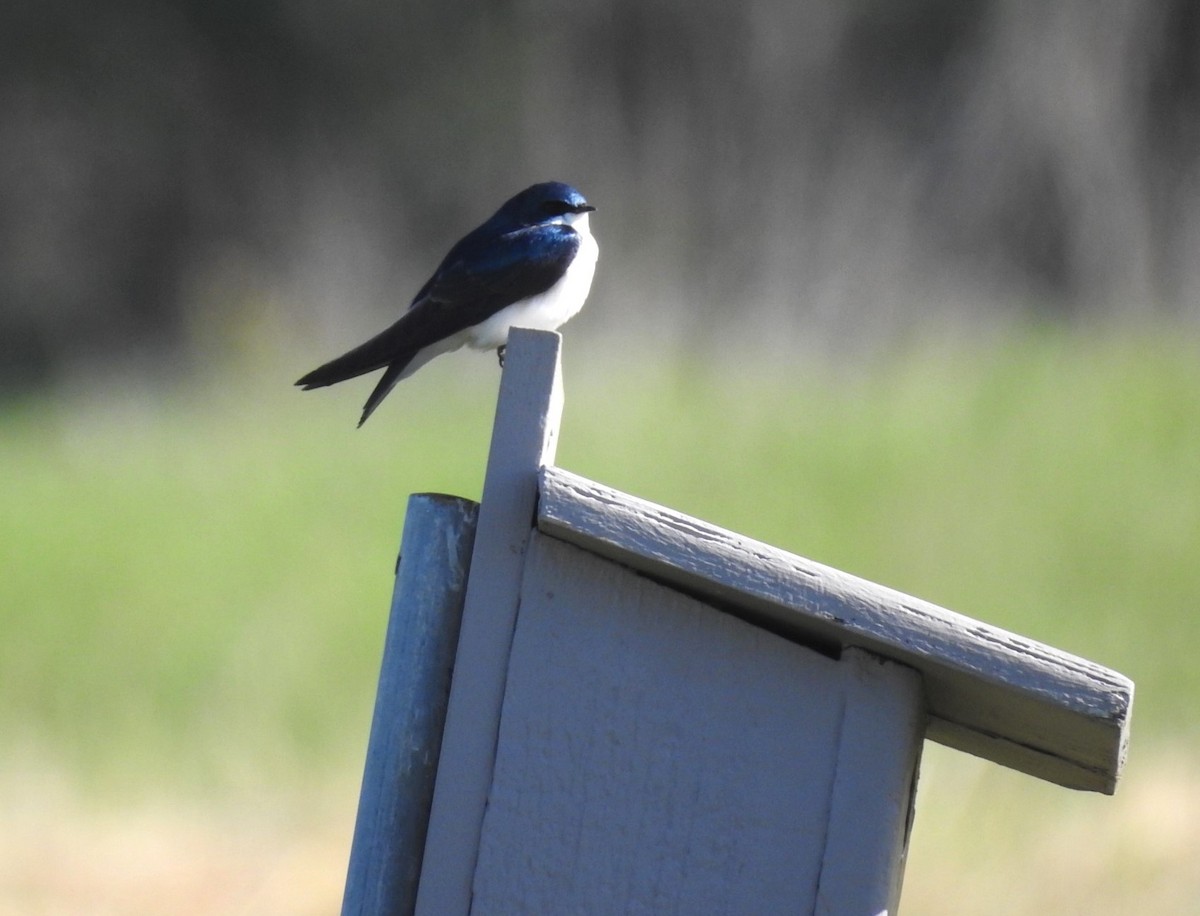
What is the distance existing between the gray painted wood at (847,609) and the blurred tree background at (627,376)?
2050mm

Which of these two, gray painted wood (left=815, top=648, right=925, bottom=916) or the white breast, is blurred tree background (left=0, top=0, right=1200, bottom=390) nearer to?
the white breast

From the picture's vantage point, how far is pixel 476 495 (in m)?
5.35

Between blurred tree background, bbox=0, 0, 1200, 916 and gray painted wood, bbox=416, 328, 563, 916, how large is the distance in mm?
2086

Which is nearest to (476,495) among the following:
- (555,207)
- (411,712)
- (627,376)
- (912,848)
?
(627,376)

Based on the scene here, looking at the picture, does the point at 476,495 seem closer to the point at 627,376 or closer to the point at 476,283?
the point at 627,376

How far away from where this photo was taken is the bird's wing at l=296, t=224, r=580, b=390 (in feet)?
5.74

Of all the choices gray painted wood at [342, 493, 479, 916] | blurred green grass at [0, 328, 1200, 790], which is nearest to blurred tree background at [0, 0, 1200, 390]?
blurred green grass at [0, 328, 1200, 790]

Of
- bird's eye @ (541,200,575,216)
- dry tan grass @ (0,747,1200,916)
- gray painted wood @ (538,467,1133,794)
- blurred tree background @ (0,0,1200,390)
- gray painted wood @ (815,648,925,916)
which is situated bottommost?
gray painted wood @ (815,648,925,916)

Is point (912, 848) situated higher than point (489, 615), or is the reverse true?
point (912, 848)

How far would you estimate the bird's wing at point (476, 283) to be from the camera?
1.75 meters

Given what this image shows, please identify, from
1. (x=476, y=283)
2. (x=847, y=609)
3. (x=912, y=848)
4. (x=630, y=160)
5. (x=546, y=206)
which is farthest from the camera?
(x=630, y=160)

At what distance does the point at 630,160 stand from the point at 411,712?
4.48 m

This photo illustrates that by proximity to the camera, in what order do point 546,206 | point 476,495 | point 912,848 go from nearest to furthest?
point 546,206 < point 912,848 < point 476,495

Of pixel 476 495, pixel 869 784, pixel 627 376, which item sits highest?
pixel 627 376
